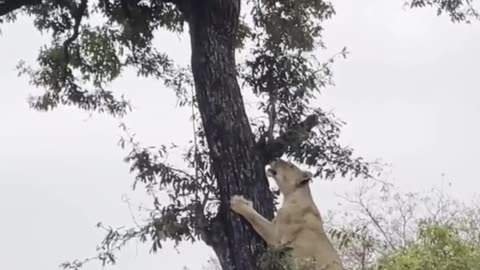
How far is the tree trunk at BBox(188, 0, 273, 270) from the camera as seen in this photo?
4707 millimetres

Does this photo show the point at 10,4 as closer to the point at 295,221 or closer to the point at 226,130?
the point at 226,130

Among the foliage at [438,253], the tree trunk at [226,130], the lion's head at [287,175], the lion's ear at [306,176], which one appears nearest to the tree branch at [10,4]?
the tree trunk at [226,130]

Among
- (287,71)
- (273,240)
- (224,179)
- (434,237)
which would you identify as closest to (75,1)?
(287,71)

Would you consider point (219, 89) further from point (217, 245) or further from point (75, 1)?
point (75, 1)

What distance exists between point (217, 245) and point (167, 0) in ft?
5.17

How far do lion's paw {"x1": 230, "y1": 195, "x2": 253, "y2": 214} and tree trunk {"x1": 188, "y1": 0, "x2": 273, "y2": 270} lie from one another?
54 millimetres

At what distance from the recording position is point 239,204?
Answer: 464 cm

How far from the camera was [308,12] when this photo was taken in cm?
646

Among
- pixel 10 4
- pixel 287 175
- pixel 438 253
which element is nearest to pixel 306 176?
pixel 287 175

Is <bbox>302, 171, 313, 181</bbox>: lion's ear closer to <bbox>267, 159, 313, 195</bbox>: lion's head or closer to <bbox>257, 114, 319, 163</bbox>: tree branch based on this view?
<bbox>267, 159, 313, 195</bbox>: lion's head

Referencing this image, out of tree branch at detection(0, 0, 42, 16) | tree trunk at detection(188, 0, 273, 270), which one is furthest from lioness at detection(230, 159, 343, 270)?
tree branch at detection(0, 0, 42, 16)

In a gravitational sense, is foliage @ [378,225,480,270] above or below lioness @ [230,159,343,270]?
below

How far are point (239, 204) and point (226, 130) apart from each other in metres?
0.47

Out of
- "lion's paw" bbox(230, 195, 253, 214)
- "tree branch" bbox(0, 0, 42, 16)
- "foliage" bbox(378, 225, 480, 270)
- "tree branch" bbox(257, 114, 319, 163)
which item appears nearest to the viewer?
"foliage" bbox(378, 225, 480, 270)
